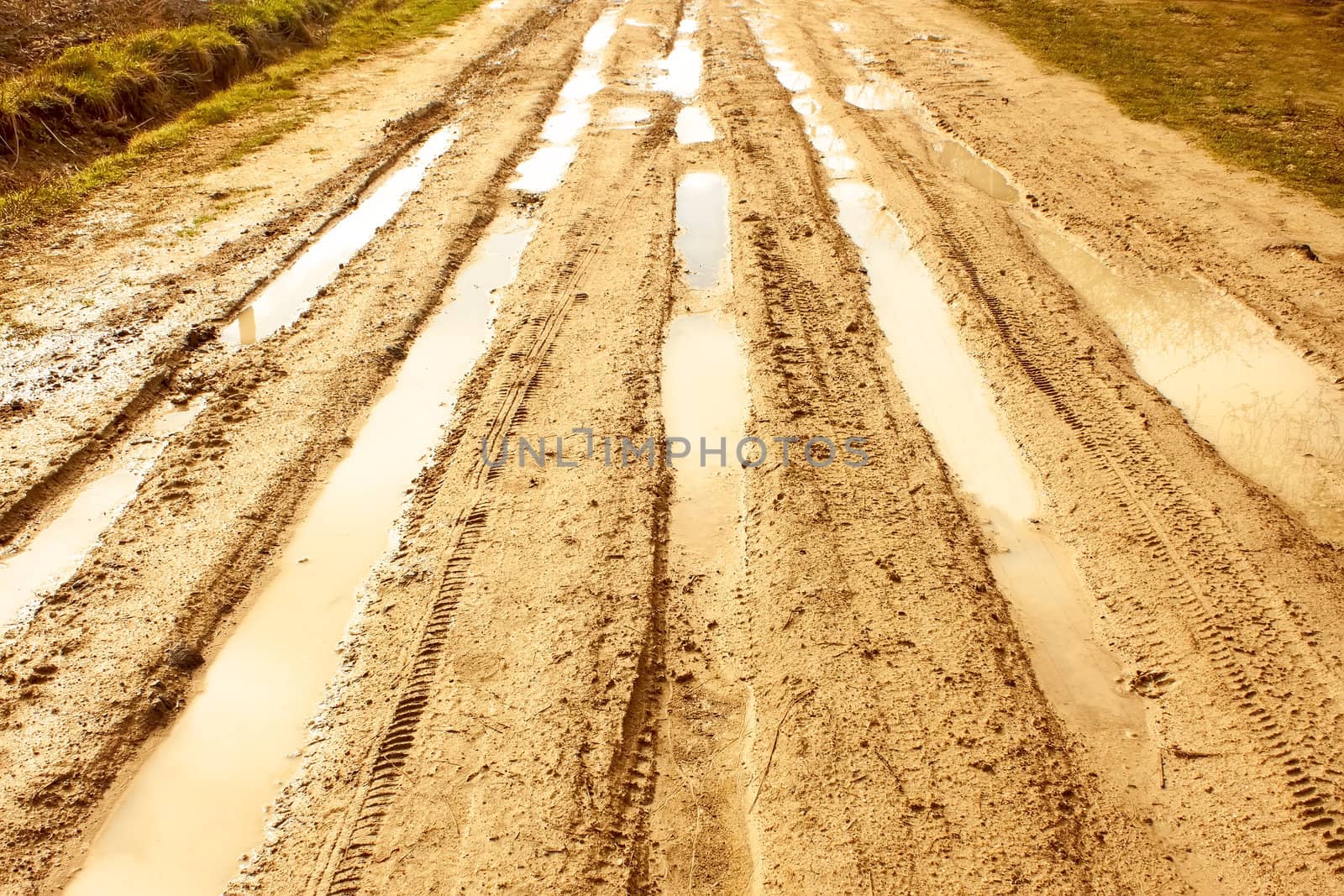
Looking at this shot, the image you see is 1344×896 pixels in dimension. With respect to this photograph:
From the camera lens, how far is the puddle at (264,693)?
12.2ft

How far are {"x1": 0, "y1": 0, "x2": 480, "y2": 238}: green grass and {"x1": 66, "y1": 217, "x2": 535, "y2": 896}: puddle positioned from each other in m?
5.44

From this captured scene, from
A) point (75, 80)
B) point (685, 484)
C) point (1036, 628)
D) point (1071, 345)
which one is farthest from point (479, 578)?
point (75, 80)

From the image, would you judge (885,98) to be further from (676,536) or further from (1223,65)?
(676,536)

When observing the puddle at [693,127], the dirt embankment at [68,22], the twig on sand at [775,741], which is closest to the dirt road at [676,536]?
the twig on sand at [775,741]

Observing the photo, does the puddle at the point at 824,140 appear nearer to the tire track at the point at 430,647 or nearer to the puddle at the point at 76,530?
the tire track at the point at 430,647

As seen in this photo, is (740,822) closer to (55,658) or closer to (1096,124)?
(55,658)

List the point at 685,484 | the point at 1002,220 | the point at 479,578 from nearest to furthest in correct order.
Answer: the point at 479,578
the point at 685,484
the point at 1002,220

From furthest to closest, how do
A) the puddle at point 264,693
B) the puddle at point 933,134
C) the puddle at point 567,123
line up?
the puddle at point 567,123 < the puddle at point 933,134 < the puddle at point 264,693

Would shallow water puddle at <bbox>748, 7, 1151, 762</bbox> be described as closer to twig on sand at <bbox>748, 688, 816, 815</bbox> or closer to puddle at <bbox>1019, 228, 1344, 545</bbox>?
twig on sand at <bbox>748, 688, 816, 815</bbox>

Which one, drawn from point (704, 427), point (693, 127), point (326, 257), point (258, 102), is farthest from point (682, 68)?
point (704, 427)

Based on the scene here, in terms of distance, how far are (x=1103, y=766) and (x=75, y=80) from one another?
41.7 ft

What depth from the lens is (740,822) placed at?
3748 mm

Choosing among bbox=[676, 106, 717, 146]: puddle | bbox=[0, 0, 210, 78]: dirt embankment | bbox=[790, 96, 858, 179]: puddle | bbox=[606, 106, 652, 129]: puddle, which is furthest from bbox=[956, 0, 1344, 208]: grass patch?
bbox=[0, 0, 210, 78]: dirt embankment

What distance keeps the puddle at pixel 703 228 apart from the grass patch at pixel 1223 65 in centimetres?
599
